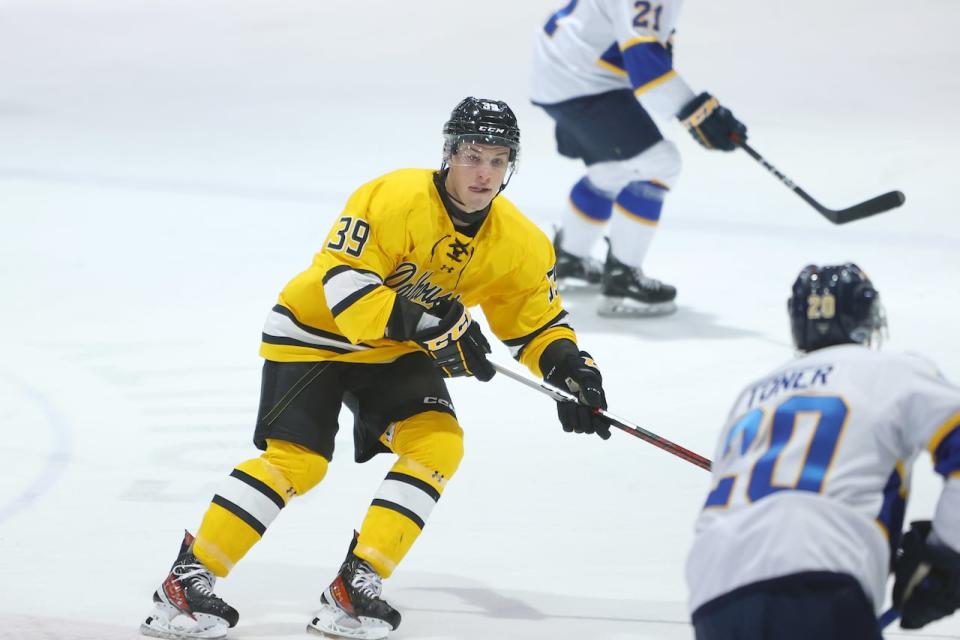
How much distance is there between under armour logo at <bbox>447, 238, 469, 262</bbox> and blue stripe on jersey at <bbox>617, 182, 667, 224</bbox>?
2.49 metres

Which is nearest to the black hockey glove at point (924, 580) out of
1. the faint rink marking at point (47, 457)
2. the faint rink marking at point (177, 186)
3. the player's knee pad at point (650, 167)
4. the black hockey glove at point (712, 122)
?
the faint rink marking at point (47, 457)

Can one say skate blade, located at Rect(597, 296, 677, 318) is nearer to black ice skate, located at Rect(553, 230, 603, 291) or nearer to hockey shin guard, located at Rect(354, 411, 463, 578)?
black ice skate, located at Rect(553, 230, 603, 291)

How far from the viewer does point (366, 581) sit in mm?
2719

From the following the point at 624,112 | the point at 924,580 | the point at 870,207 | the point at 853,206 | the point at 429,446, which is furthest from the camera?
the point at 624,112

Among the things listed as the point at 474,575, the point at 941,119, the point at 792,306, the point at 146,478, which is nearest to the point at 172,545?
the point at 146,478

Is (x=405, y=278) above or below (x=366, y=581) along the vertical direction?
above

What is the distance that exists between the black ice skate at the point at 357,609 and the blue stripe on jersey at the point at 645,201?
2817 millimetres

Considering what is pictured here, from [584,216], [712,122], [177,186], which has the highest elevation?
[712,122]

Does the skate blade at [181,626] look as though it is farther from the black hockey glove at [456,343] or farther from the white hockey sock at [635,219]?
the white hockey sock at [635,219]

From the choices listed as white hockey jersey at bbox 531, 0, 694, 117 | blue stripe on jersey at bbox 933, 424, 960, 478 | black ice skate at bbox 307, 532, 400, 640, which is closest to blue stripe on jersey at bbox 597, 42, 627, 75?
white hockey jersey at bbox 531, 0, 694, 117

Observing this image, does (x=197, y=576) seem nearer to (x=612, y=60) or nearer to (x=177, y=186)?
(x=612, y=60)

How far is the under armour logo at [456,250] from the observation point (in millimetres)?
2893

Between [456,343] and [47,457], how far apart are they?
1520mm

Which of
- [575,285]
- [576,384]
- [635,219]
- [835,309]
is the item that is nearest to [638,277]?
[635,219]
